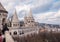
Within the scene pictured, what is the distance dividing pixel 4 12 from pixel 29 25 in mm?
Result: 27177

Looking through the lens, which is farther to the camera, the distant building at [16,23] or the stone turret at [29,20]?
the stone turret at [29,20]

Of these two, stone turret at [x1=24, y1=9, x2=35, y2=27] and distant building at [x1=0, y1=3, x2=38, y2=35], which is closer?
distant building at [x1=0, y1=3, x2=38, y2=35]

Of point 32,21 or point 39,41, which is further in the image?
point 32,21

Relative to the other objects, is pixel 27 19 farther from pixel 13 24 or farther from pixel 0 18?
pixel 0 18

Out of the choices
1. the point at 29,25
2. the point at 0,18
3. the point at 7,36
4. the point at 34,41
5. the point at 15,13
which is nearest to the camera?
the point at 7,36

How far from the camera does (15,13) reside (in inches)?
2281

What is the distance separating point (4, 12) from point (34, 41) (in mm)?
8582

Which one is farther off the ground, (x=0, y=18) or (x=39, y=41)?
(x=0, y=18)

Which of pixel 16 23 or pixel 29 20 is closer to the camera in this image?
pixel 16 23

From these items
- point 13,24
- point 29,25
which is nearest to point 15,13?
point 13,24

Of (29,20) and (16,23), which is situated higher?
(29,20)

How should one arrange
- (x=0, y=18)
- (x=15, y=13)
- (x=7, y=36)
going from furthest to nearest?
(x=15, y=13) → (x=0, y=18) → (x=7, y=36)

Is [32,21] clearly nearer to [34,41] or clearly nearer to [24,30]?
[24,30]

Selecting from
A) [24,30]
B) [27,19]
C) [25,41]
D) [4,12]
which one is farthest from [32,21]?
[4,12]
